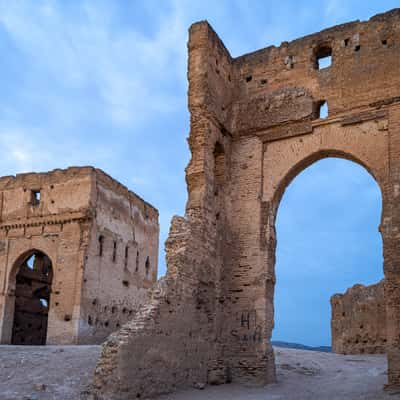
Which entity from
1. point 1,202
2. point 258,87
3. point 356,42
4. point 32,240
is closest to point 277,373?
point 258,87

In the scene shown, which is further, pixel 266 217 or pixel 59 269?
pixel 59 269

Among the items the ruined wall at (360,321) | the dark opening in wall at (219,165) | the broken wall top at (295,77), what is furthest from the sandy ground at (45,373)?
the ruined wall at (360,321)

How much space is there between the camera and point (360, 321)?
20609 mm

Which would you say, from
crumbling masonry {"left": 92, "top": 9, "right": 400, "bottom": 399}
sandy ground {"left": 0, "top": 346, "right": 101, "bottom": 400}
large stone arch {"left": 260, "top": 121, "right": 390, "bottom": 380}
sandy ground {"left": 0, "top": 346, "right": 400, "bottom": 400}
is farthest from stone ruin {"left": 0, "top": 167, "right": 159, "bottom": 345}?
large stone arch {"left": 260, "top": 121, "right": 390, "bottom": 380}

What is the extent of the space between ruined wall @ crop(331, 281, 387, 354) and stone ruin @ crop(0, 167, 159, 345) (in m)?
7.70

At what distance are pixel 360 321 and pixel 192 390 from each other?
1139 cm

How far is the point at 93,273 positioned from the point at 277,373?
866cm

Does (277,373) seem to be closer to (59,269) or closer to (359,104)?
(359,104)

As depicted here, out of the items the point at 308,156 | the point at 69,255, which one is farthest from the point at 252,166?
the point at 69,255

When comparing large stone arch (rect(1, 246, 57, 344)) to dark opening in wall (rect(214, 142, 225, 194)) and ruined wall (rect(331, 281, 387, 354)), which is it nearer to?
dark opening in wall (rect(214, 142, 225, 194))

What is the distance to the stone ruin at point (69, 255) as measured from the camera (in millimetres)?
19422

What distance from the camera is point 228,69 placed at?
14281 millimetres

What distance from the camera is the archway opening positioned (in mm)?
22094

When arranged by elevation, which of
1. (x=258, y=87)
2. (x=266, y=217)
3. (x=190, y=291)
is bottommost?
(x=190, y=291)
